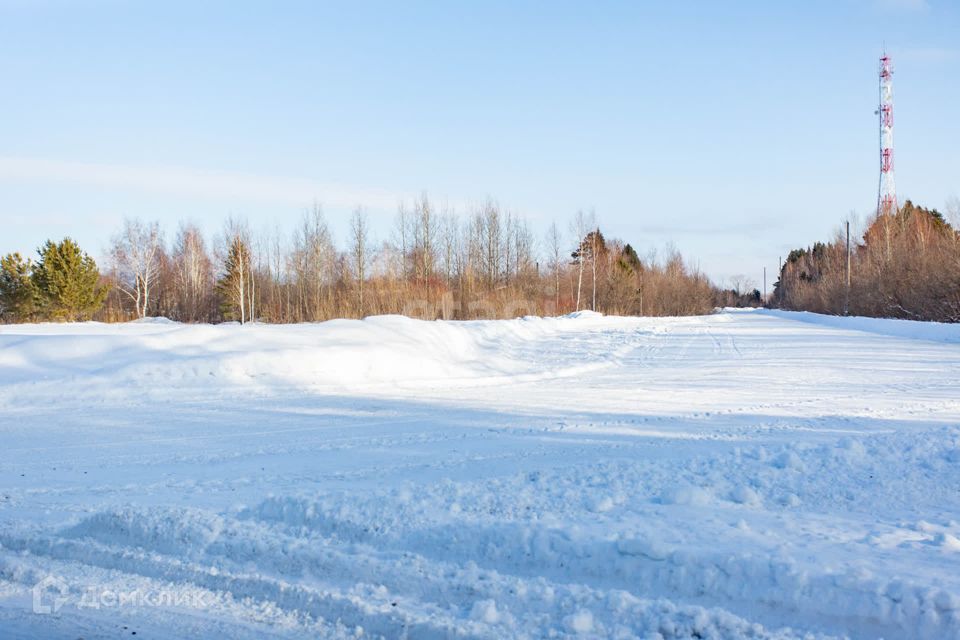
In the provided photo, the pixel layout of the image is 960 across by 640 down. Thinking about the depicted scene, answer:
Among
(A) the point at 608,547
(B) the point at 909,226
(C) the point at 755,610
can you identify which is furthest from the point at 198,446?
(B) the point at 909,226

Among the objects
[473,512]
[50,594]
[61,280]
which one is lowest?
[50,594]

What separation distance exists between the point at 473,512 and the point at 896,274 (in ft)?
135

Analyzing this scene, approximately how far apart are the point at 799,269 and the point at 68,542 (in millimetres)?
89714

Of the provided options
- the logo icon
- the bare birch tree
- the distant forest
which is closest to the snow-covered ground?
the logo icon

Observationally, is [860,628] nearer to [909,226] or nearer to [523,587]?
[523,587]

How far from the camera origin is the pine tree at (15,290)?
35125mm

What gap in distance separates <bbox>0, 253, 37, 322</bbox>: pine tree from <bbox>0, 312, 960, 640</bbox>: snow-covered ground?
30.3 meters

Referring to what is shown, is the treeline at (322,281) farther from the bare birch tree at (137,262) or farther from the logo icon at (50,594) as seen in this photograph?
the logo icon at (50,594)

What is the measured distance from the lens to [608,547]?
12.3 feet

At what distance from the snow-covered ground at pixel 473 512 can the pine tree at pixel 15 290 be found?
30.3 metres

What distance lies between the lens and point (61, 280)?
114 feet

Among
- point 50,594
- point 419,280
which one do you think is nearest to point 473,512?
point 50,594

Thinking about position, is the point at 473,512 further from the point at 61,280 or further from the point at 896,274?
the point at 896,274

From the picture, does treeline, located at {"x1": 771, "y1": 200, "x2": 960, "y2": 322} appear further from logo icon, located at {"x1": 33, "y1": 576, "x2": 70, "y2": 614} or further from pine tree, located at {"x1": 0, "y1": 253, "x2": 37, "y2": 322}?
pine tree, located at {"x1": 0, "y1": 253, "x2": 37, "y2": 322}
